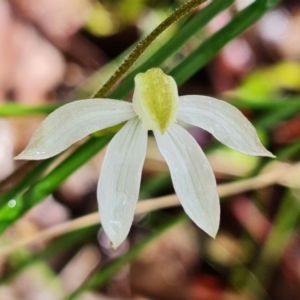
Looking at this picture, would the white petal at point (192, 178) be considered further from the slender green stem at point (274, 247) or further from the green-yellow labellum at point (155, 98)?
the slender green stem at point (274, 247)

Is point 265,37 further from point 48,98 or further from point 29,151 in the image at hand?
point 29,151

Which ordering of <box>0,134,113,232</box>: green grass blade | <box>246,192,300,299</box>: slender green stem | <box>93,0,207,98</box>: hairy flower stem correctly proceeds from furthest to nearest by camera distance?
<box>246,192,300,299</box>: slender green stem < <box>0,134,113,232</box>: green grass blade < <box>93,0,207,98</box>: hairy flower stem

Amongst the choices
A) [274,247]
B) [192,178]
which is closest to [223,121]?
[192,178]

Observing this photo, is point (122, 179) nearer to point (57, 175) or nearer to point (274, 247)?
point (57, 175)

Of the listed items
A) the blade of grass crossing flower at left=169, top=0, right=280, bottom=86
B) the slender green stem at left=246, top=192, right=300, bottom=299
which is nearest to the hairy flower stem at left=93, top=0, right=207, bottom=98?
the blade of grass crossing flower at left=169, top=0, right=280, bottom=86

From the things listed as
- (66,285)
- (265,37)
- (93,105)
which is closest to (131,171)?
(93,105)

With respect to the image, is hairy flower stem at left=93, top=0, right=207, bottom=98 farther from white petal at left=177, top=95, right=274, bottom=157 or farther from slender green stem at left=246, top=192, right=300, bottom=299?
slender green stem at left=246, top=192, right=300, bottom=299
